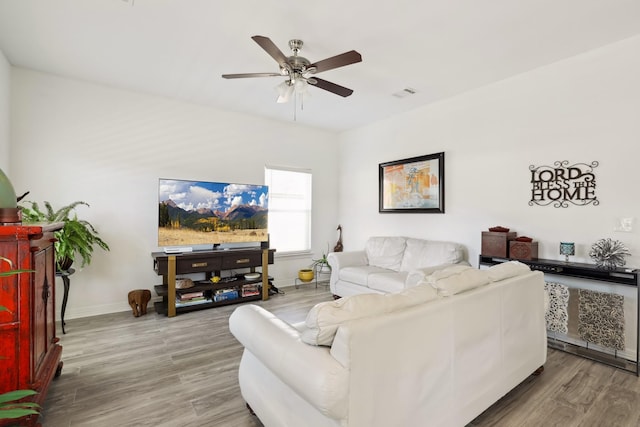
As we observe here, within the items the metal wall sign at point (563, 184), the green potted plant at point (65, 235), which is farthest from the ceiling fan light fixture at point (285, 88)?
the metal wall sign at point (563, 184)

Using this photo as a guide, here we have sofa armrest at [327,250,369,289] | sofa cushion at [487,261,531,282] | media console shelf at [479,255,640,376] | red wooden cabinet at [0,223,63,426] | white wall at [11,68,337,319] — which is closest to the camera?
red wooden cabinet at [0,223,63,426]

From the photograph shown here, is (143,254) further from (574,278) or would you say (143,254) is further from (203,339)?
(574,278)

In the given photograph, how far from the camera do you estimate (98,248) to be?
384 cm

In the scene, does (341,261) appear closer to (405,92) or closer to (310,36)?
(405,92)

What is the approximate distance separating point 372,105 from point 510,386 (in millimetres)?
3654

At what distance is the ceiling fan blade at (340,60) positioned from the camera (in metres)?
2.33

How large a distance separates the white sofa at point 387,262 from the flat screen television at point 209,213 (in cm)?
130

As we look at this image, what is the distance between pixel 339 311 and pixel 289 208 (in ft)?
13.6

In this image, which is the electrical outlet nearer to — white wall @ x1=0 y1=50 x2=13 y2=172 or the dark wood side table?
the dark wood side table

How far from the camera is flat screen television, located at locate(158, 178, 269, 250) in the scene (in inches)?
156

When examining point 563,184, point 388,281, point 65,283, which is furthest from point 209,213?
point 563,184

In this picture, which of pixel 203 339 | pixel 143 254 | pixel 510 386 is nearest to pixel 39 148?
pixel 143 254

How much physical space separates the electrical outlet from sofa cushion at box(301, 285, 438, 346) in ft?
8.27

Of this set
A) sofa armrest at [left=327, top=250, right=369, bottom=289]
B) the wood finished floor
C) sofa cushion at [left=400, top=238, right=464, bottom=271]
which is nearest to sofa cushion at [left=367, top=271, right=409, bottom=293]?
sofa cushion at [left=400, top=238, right=464, bottom=271]
